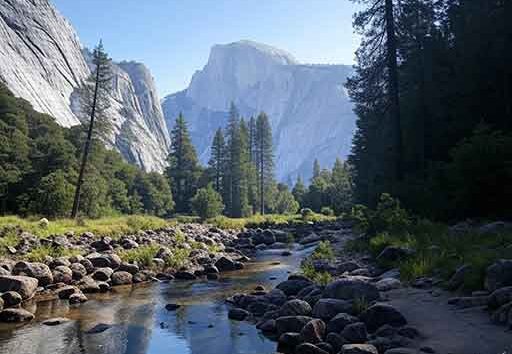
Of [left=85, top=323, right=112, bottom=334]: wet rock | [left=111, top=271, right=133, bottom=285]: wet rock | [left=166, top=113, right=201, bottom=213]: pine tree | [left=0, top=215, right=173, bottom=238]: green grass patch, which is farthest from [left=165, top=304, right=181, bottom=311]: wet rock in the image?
[left=166, top=113, right=201, bottom=213]: pine tree

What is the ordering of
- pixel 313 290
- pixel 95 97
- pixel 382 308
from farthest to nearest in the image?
pixel 95 97 → pixel 313 290 → pixel 382 308

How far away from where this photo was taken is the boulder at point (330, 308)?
7.61m

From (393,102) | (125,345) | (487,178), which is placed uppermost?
(393,102)

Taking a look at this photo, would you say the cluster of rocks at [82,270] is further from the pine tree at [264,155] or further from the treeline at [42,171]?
the pine tree at [264,155]

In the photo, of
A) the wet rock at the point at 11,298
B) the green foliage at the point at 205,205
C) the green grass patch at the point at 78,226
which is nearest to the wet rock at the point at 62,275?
the wet rock at the point at 11,298

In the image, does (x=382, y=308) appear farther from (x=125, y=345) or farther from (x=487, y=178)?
(x=487, y=178)

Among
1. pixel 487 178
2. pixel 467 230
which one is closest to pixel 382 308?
pixel 467 230

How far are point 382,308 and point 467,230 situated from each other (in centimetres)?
641

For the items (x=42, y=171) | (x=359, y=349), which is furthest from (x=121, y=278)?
(x=42, y=171)

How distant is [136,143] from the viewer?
118m

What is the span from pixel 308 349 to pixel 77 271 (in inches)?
376

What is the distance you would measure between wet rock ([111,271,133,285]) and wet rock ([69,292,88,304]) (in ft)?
7.26

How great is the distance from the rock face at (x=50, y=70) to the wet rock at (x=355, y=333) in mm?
54124

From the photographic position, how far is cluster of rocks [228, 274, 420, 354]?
6.29 meters
